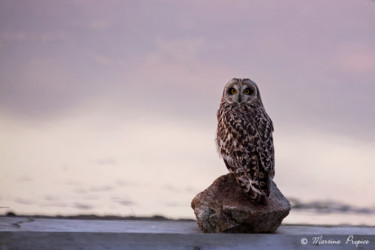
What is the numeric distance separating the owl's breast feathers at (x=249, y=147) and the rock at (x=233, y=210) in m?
0.12

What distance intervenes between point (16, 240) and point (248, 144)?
2090 mm

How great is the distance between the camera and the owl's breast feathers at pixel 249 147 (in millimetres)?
4469

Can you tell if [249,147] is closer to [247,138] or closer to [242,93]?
[247,138]

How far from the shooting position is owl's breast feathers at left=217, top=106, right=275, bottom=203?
447cm

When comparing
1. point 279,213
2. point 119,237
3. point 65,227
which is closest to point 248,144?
point 279,213

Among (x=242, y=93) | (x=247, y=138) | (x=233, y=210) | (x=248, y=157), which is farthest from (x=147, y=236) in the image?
(x=242, y=93)

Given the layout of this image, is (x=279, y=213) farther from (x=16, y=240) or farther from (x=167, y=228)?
(x=16, y=240)

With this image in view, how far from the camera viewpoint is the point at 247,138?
15.4 feet

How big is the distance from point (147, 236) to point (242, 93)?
6.07ft

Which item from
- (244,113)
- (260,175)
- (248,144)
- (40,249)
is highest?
(244,113)

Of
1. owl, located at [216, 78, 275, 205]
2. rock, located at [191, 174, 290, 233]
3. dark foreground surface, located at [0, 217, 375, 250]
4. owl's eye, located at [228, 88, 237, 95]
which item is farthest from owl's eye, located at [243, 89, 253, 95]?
dark foreground surface, located at [0, 217, 375, 250]

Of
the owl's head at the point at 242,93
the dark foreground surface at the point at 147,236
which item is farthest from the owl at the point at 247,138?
the dark foreground surface at the point at 147,236

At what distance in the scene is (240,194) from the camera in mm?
4617

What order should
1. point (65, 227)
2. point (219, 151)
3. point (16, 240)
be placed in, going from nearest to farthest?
point (16, 240), point (65, 227), point (219, 151)
